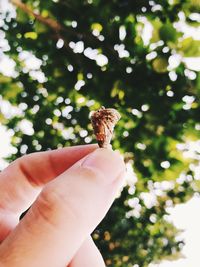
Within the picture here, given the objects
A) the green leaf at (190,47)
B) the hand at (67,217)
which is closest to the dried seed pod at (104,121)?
the hand at (67,217)

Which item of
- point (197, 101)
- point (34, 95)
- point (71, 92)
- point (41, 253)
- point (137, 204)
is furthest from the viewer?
point (137, 204)

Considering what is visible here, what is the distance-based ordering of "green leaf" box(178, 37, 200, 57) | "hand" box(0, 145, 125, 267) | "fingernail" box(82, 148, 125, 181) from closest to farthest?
"hand" box(0, 145, 125, 267)
"fingernail" box(82, 148, 125, 181)
"green leaf" box(178, 37, 200, 57)

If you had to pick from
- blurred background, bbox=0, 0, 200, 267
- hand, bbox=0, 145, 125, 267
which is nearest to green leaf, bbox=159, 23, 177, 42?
blurred background, bbox=0, 0, 200, 267

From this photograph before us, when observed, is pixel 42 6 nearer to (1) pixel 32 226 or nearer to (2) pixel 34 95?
(2) pixel 34 95

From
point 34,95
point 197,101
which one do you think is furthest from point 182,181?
point 34,95

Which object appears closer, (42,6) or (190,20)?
(190,20)

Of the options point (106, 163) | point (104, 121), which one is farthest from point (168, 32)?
point (106, 163)

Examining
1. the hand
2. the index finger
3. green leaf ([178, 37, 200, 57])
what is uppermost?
green leaf ([178, 37, 200, 57])

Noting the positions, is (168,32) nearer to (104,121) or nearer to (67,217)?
(104,121)

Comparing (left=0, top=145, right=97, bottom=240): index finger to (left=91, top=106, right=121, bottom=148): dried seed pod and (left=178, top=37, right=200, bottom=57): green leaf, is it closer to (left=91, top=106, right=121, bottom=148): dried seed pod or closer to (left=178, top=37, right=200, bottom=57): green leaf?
(left=91, top=106, right=121, bottom=148): dried seed pod
